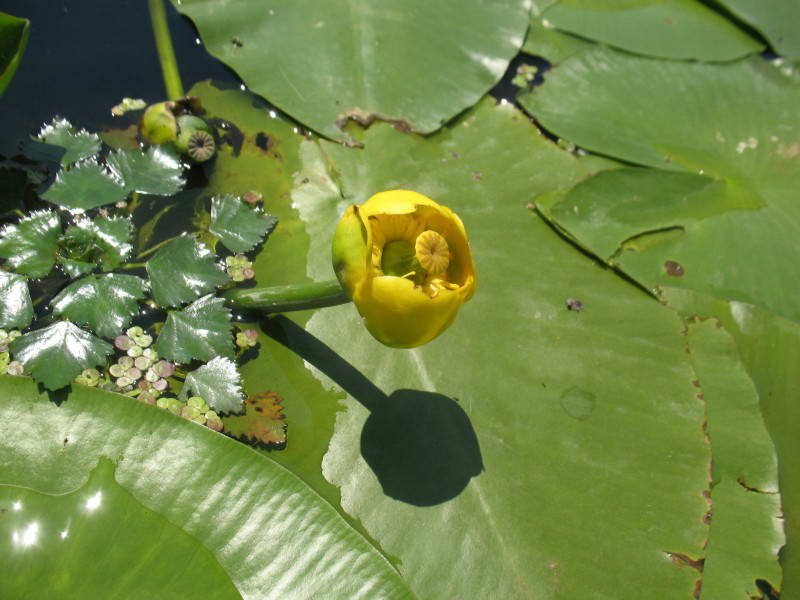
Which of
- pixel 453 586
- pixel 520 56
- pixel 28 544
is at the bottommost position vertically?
pixel 453 586

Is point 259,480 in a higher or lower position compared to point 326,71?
lower

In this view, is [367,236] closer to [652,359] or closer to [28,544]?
[28,544]

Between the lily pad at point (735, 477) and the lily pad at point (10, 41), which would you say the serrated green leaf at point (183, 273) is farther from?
the lily pad at point (735, 477)

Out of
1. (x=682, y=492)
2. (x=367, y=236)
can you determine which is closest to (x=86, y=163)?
(x=367, y=236)

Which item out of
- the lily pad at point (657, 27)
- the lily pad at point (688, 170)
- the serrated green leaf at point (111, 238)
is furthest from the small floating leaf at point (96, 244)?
the lily pad at point (657, 27)

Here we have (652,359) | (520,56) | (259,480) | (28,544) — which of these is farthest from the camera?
(520,56)

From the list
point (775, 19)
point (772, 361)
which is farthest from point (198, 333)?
point (775, 19)

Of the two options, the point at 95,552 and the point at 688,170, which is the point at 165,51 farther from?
the point at 688,170
